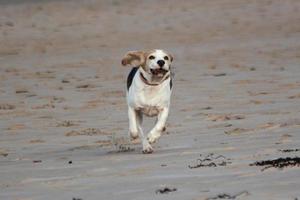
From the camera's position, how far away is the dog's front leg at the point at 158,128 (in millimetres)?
9375

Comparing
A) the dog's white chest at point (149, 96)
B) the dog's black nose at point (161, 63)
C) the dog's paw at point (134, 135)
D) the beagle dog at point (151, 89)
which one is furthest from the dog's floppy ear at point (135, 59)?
the dog's paw at point (134, 135)

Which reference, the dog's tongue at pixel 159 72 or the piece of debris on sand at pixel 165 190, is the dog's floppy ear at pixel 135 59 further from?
the piece of debris on sand at pixel 165 190

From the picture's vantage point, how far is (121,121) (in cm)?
1199

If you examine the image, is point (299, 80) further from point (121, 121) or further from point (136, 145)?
point (136, 145)

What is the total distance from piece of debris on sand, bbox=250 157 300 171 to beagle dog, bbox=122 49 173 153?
2040mm

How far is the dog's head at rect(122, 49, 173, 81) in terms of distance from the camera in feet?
30.9

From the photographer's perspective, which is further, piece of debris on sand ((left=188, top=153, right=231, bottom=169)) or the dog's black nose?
the dog's black nose

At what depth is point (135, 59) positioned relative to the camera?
32.1ft

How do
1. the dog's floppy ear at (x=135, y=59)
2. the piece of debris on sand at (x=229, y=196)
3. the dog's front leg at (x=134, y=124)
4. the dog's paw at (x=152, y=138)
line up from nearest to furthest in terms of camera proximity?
the piece of debris on sand at (x=229, y=196)
the dog's paw at (x=152, y=138)
the dog's front leg at (x=134, y=124)
the dog's floppy ear at (x=135, y=59)

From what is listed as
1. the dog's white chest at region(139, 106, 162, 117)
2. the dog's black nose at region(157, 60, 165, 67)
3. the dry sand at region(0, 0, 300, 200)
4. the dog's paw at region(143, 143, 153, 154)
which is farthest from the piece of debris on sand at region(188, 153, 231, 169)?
the dog's white chest at region(139, 106, 162, 117)

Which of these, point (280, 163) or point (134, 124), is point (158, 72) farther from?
point (280, 163)

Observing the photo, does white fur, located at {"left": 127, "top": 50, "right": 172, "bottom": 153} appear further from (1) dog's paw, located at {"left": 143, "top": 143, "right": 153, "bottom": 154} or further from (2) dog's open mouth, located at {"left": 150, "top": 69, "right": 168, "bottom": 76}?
(1) dog's paw, located at {"left": 143, "top": 143, "right": 153, "bottom": 154}

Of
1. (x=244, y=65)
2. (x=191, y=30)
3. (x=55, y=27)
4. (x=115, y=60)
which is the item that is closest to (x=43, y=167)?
(x=244, y=65)

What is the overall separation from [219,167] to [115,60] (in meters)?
12.5
